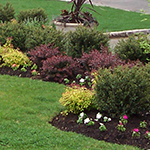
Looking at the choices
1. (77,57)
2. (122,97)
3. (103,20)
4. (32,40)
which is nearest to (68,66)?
(77,57)

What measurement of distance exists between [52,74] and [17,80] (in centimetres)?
77

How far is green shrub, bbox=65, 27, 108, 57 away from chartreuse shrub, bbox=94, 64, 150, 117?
2611 millimetres

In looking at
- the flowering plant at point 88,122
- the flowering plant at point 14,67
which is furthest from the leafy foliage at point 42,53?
the flowering plant at point 88,122

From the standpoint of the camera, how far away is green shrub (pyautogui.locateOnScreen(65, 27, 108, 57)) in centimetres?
724

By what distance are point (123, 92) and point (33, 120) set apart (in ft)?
4.91

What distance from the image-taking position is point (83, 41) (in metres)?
7.31

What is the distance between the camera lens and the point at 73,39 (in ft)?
24.2

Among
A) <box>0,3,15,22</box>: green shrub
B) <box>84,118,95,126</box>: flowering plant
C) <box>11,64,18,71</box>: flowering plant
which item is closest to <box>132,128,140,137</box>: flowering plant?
<box>84,118,95,126</box>: flowering plant

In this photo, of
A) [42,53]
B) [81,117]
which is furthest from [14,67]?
[81,117]

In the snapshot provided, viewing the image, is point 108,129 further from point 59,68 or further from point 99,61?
point 59,68

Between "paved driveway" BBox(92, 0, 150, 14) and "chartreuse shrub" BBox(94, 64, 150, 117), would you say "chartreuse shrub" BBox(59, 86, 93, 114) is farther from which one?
"paved driveway" BBox(92, 0, 150, 14)

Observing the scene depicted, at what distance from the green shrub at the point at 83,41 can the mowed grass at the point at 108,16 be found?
348 cm

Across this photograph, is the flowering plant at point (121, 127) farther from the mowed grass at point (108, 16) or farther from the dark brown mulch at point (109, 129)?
the mowed grass at point (108, 16)

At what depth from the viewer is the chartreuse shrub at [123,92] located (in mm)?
4574
